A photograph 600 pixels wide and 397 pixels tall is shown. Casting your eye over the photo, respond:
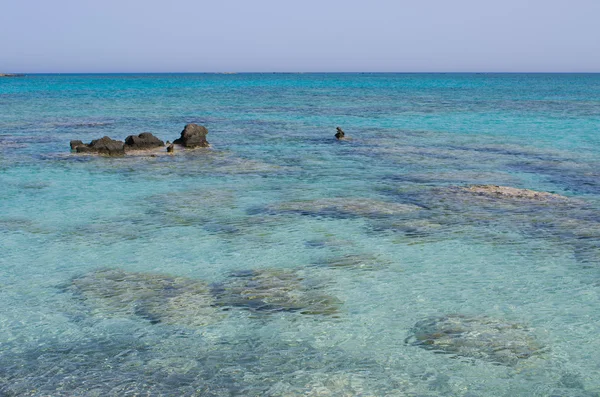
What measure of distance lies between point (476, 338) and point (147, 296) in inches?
213

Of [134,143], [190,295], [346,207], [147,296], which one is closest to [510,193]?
[346,207]

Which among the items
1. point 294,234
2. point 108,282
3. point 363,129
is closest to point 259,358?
point 108,282

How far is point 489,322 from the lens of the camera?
9.49m

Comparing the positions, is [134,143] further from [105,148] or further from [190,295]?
[190,295]

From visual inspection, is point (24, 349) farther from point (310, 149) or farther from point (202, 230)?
point (310, 149)

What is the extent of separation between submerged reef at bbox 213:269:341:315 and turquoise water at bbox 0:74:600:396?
2.1 inches

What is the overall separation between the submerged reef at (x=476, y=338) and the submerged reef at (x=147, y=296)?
10.7ft

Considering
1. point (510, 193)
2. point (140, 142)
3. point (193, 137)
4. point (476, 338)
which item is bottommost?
point (476, 338)

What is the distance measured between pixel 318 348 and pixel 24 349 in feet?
13.5

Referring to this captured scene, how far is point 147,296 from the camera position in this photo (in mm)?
10570

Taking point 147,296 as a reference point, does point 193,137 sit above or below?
above

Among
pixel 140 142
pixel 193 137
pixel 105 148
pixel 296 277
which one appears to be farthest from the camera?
pixel 193 137

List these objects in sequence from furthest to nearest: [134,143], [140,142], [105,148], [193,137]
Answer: [193,137], [140,142], [134,143], [105,148]

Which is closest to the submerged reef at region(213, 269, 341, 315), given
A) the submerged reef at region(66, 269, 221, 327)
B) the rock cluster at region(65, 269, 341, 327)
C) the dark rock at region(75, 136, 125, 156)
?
the rock cluster at region(65, 269, 341, 327)
